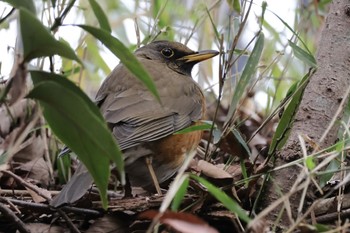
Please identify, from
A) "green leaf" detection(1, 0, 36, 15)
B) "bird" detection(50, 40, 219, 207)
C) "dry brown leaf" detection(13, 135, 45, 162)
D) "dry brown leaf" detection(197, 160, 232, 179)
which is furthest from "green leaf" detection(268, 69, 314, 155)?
"dry brown leaf" detection(13, 135, 45, 162)

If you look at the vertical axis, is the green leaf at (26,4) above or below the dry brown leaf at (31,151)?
above

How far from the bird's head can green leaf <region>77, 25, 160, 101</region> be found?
8.45 ft

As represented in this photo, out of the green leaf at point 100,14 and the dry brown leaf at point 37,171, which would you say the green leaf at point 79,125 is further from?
the dry brown leaf at point 37,171

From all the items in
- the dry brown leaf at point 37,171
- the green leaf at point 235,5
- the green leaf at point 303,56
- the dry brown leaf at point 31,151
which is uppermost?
the green leaf at point 235,5

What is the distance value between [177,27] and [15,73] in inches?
131

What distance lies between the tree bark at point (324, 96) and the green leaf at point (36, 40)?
49.4 inches

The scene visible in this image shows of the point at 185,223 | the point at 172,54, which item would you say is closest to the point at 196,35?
the point at 172,54

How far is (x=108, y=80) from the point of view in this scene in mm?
4875

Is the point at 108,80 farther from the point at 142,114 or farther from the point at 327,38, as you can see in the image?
the point at 327,38

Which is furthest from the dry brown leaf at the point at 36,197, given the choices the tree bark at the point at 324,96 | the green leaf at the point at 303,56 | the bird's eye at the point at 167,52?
the bird's eye at the point at 167,52

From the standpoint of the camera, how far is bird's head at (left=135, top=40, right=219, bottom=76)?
541cm

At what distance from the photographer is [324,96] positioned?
369 centimetres

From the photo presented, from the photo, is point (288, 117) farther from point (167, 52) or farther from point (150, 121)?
point (167, 52)

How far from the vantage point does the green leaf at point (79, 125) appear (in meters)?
2.51
